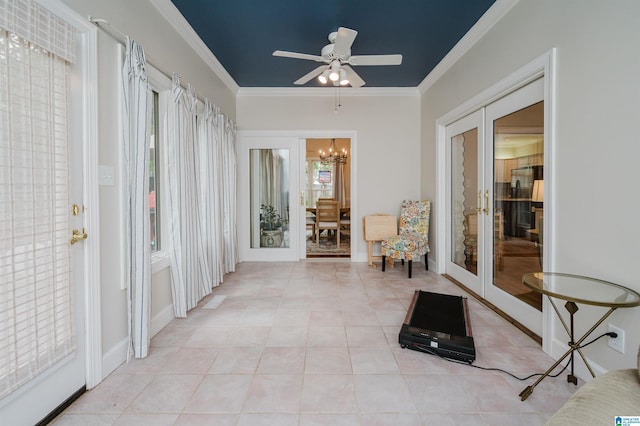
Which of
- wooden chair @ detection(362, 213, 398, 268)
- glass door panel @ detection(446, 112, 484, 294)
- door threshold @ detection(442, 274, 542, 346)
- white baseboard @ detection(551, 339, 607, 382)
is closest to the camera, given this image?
white baseboard @ detection(551, 339, 607, 382)

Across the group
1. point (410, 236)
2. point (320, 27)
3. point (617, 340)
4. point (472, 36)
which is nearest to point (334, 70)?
point (320, 27)

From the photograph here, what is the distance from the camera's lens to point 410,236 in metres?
4.59

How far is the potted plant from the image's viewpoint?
5.21 m

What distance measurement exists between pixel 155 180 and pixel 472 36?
11.7 feet

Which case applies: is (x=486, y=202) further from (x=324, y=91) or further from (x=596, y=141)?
(x=324, y=91)

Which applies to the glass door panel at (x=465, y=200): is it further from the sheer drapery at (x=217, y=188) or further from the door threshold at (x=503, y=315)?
the sheer drapery at (x=217, y=188)

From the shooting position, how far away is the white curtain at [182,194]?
2750 mm

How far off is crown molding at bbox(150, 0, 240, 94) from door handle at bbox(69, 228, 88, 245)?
1977 millimetres

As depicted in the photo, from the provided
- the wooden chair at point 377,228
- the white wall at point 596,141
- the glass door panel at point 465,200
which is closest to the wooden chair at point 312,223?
the wooden chair at point 377,228

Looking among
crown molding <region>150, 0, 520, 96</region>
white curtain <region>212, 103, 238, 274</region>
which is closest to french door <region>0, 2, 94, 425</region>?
crown molding <region>150, 0, 520, 96</region>

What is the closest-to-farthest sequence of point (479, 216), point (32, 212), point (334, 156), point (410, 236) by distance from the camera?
1. point (32, 212)
2. point (479, 216)
3. point (410, 236)
4. point (334, 156)

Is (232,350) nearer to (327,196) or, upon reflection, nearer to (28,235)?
(28,235)

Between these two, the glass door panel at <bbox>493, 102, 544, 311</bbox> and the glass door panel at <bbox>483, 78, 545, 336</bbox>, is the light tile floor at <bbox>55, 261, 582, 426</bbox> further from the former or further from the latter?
the glass door panel at <bbox>493, 102, 544, 311</bbox>

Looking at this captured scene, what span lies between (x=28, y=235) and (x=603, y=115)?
3138 millimetres
